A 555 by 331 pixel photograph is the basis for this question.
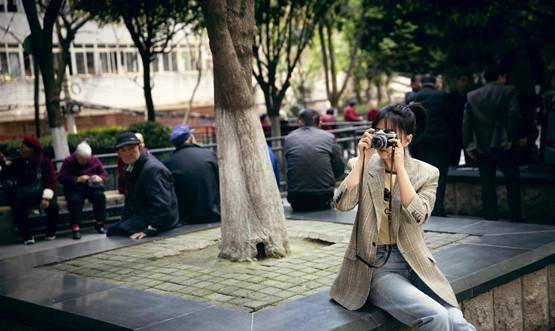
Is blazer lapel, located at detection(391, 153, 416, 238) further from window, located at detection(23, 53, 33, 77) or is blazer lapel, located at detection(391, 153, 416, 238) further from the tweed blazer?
window, located at detection(23, 53, 33, 77)

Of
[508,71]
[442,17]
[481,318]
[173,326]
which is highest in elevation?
[442,17]

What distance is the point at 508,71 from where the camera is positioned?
941 centimetres

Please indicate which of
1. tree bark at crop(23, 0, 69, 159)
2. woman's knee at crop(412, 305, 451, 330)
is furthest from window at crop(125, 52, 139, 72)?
woman's knee at crop(412, 305, 451, 330)

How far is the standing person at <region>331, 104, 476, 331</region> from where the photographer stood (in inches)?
180

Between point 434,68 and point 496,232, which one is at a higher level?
→ point 434,68

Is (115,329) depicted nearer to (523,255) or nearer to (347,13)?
(523,255)

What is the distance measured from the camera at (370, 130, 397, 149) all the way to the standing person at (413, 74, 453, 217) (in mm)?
4895

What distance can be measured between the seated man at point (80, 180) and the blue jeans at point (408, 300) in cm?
679

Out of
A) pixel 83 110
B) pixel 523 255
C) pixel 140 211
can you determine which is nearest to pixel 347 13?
pixel 83 110

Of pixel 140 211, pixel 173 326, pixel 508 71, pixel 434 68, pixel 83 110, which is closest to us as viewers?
pixel 173 326

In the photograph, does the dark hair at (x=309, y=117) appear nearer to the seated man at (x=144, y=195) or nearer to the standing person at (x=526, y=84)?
the seated man at (x=144, y=195)

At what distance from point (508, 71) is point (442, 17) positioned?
3.61 m

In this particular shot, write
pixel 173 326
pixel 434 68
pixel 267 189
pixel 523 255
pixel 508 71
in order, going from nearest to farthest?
pixel 173 326 < pixel 523 255 < pixel 267 189 < pixel 508 71 < pixel 434 68

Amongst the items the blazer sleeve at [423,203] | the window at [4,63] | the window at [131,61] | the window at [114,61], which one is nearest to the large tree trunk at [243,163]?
the blazer sleeve at [423,203]
